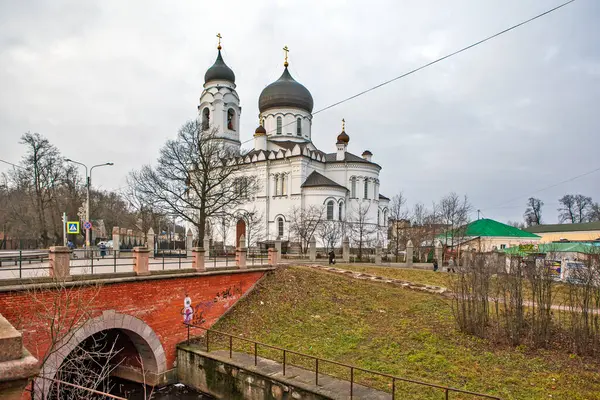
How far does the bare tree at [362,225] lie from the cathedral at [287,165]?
0.13m

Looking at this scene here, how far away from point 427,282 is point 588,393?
14868 mm

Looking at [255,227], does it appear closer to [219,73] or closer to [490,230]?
[219,73]

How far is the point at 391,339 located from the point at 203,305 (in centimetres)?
751

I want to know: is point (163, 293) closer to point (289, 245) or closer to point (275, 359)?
point (275, 359)

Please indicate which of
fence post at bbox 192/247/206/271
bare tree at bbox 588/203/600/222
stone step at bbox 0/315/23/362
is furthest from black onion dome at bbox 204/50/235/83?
Answer: bare tree at bbox 588/203/600/222

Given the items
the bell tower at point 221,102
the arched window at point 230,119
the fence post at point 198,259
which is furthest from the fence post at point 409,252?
the arched window at point 230,119

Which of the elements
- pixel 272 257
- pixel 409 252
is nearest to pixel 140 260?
pixel 272 257

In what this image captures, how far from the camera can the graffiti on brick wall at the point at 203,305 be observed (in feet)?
48.5

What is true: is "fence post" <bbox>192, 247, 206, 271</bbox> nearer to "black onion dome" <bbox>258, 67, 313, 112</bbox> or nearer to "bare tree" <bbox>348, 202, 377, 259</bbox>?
"bare tree" <bbox>348, 202, 377, 259</bbox>

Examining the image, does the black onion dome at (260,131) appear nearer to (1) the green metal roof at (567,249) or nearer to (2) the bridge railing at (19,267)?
(1) the green metal roof at (567,249)

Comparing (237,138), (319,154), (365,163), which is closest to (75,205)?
(237,138)

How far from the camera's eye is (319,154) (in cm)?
4341

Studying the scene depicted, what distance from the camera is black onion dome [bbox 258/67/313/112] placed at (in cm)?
4603

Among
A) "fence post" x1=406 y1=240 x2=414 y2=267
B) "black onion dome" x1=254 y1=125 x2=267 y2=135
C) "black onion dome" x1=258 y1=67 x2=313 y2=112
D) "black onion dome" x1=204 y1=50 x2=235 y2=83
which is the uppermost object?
"black onion dome" x1=204 y1=50 x2=235 y2=83
